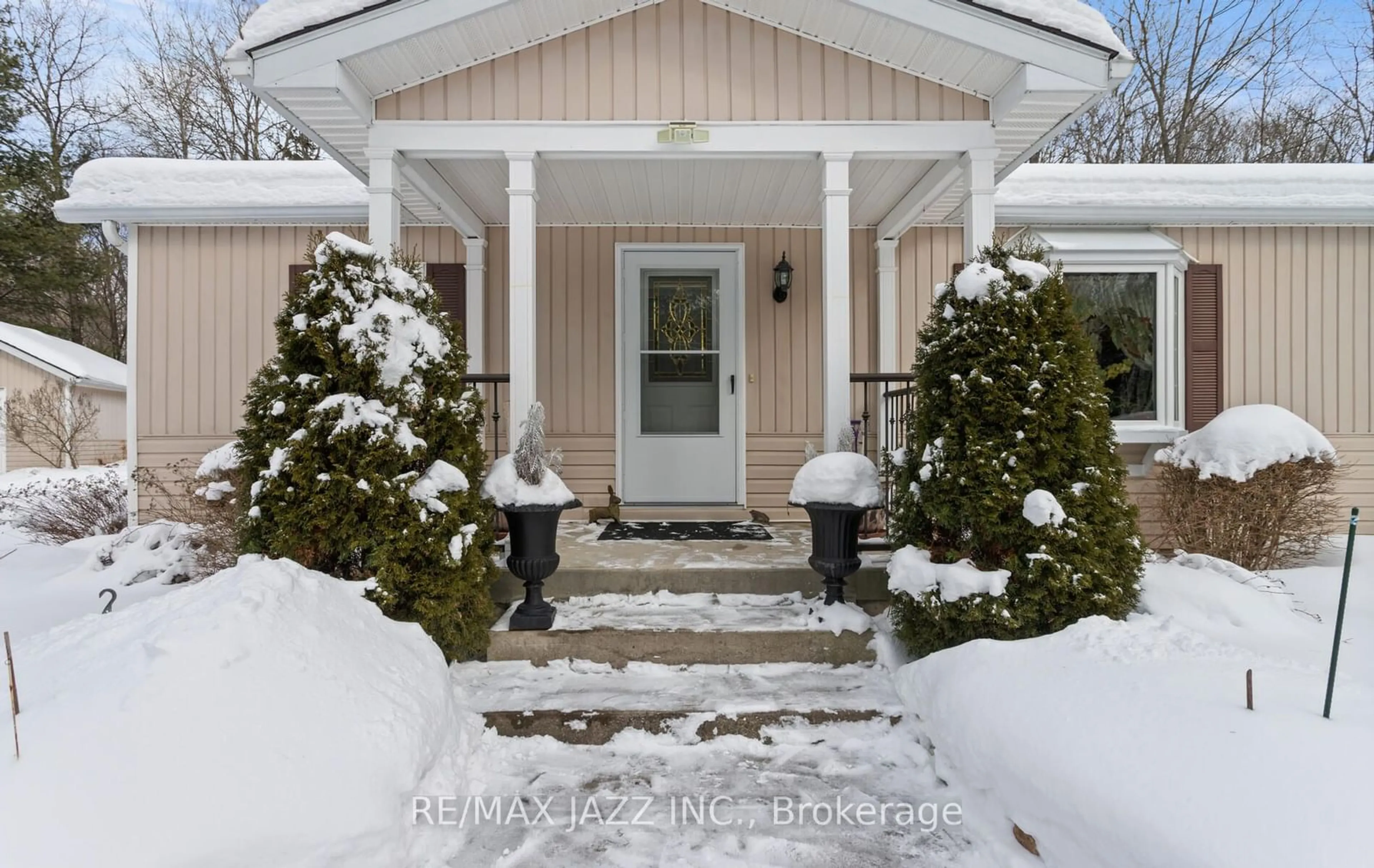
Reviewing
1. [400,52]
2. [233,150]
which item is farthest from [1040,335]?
[233,150]

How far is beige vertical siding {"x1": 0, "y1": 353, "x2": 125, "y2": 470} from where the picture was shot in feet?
41.0

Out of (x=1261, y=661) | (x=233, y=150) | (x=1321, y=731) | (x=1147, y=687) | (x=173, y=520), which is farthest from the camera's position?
(x=233, y=150)

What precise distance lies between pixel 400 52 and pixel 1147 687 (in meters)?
3.95

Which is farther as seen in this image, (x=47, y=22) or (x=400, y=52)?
(x=47, y=22)

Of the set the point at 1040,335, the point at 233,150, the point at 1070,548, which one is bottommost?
the point at 1070,548

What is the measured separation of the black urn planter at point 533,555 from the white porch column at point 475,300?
100 inches

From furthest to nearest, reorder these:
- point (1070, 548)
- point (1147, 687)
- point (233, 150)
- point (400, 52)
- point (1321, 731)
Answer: point (233, 150) < point (400, 52) < point (1070, 548) < point (1147, 687) < point (1321, 731)

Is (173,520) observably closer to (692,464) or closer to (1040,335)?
(692,464)

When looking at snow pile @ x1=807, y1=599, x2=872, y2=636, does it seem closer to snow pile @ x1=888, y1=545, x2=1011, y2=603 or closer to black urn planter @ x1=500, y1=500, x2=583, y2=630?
snow pile @ x1=888, y1=545, x2=1011, y2=603

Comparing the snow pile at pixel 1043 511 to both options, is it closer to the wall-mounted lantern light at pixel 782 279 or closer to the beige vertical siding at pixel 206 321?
the wall-mounted lantern light at pixel 782 279

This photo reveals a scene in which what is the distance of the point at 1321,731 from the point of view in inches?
71.6

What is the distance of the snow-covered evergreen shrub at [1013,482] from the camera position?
273 centimetres

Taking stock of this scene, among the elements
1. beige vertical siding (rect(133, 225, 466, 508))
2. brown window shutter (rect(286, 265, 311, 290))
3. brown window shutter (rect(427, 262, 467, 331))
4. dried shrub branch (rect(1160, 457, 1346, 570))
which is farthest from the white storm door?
dried shrub branch (rect(1160, 457, 1346, 570))

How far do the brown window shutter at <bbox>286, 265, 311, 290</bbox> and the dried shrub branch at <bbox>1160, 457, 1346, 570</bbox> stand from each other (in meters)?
6.34
